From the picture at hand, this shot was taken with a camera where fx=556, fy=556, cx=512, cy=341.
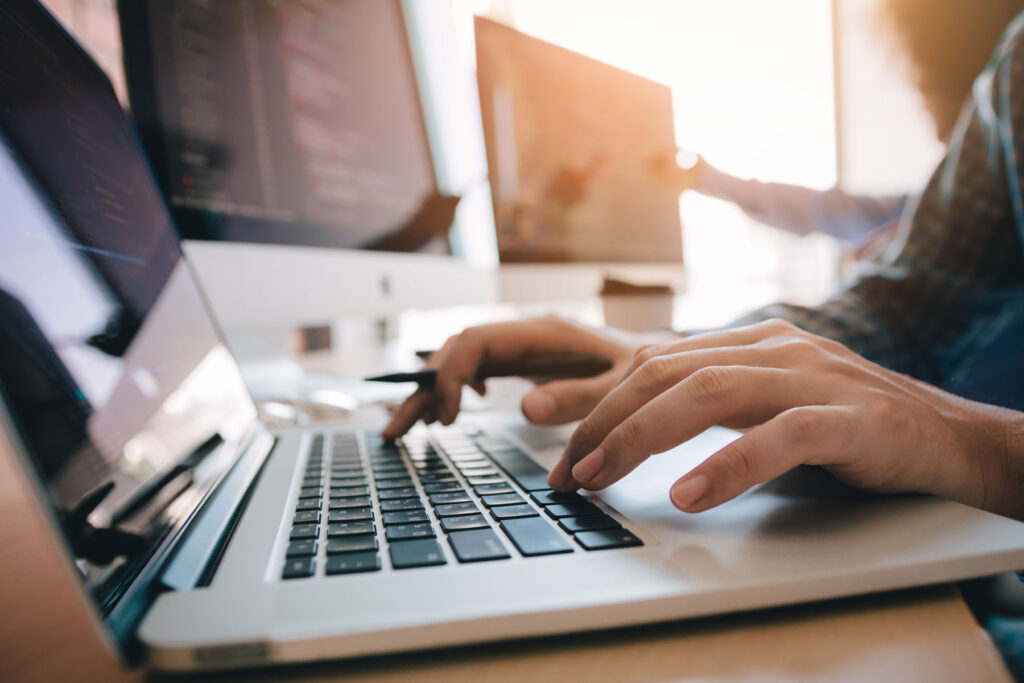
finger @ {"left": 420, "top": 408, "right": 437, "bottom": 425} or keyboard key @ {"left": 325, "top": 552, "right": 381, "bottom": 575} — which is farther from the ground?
keyboard key @ {"left": 325, "top": 552, "right": 381, "bottom": 575}

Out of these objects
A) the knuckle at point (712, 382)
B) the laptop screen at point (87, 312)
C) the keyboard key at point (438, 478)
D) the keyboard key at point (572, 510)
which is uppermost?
the laptop screen at point (87, 312)

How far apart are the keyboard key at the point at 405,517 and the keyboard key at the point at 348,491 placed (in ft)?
0.16

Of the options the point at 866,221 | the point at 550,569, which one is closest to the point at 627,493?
the point at 550,569

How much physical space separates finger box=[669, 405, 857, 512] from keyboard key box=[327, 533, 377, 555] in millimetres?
125

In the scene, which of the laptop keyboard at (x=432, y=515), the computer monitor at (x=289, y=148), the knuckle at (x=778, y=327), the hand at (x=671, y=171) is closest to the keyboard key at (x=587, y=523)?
the laptop keyboard at (x=432, y=515)

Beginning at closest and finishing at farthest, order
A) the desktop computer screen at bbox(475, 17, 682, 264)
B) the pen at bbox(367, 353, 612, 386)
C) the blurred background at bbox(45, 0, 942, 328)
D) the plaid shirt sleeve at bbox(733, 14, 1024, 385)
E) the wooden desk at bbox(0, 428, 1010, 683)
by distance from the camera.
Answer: the wooden desk at bbox(0, 428, 1010, 683) < the pen at bbox(367, 353, 612, 386) < the plaid shirt sleeve at bbox(733, 14, 1024, 385) < the desktop computer screen at bbox(475, 17, 682, 264) < the blurred background at bbox(45, 0, 942, 328)

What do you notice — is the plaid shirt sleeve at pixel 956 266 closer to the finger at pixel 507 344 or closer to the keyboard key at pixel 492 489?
the finger at pixel 507 344

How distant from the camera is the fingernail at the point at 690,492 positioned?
0.76ft

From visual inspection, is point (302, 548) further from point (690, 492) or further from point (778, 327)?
point (778, 327)

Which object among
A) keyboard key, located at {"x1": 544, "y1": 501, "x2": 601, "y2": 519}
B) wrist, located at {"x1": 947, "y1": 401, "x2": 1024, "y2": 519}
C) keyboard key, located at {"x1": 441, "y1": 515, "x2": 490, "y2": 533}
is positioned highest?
keyboard key, located at {"x1": 441, "y1": 515, "x2": 490, "y2": 533}

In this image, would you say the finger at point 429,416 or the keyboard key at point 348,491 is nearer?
the keyboard key at point 348,491

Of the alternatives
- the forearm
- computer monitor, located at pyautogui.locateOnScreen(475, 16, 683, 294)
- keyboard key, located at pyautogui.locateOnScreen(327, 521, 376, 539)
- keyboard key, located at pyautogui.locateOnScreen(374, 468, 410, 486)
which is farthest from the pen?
the forearm

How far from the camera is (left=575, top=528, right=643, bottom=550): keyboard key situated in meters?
0.21

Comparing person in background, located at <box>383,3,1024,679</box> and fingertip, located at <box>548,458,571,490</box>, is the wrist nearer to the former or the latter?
person in background, located at <box>383,3,1024,679</box>
